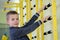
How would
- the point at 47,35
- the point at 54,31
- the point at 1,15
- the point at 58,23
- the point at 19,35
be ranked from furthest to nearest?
the point at 1,15
the point at 47,35
the point at 58,23
the point at 54,31
the point at 19,35

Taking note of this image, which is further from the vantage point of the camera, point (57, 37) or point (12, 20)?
point (57, 37)

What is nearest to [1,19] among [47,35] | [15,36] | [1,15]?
[1,15]

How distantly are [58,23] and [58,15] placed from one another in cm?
11

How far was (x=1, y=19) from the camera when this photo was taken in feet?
24.3

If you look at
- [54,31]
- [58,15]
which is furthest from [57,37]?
[58,15]

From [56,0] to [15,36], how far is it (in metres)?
0.81

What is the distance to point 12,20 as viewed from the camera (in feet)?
5.56

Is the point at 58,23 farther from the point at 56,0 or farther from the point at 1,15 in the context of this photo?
the point at 1,15

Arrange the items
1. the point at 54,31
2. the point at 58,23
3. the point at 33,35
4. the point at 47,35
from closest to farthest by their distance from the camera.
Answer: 1. the point at 54,31
2. the point at 58,23
3. the point at 47,35
4. the point at 33,35

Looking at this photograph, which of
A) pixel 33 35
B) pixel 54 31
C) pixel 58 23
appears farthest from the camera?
pixel 33 35

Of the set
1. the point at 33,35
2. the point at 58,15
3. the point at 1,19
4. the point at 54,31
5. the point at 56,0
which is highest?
the point at 56,0

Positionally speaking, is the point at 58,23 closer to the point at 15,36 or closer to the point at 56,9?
the point at 56,9

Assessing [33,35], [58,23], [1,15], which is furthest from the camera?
[1,15]

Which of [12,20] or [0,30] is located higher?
[12,20]
